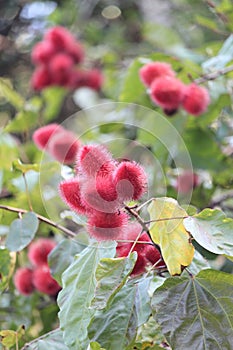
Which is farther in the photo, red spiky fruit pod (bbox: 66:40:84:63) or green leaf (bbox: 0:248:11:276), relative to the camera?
red spiky fruit pod (bbox: 66:40:84:63)

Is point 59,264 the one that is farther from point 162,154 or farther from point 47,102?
point 47,102

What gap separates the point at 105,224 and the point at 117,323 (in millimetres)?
148

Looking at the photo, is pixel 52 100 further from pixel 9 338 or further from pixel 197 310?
pixel 197 310

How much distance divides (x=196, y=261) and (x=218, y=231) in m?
0.14

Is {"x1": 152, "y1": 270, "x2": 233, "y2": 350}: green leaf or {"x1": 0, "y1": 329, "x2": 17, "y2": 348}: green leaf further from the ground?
{"x1": 152, "y1": 270, "x2": 233, "y2": 350}: green leaf

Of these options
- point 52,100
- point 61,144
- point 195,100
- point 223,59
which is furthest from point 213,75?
point 52,100

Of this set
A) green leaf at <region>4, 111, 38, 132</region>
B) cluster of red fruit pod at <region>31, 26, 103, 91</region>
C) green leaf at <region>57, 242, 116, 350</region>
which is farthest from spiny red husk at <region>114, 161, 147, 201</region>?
cluster of red fruit pod at <region>31, 26, 103, 91</region>

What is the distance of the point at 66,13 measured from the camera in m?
2.78

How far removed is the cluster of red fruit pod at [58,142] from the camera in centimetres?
Result: 115

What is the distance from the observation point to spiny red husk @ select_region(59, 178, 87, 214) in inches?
29.2

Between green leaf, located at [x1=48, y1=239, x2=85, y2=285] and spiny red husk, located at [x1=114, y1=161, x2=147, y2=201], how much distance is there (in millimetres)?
333

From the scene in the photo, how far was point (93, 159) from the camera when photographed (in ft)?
2.34

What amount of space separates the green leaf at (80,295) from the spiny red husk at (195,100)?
2.10ft

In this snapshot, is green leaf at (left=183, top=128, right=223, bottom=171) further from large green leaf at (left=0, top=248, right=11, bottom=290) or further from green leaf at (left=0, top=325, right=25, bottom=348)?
green leaf at (left=0, top=325, right=25, bottom=348)
